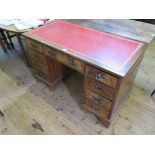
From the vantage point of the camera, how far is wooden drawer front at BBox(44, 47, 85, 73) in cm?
121

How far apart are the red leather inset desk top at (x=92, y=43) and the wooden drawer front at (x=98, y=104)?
374 millimetres

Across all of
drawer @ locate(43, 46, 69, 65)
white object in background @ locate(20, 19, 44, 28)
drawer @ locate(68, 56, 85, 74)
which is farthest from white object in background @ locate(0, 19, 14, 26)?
drawer @ locate(68, 56, 85, 74)

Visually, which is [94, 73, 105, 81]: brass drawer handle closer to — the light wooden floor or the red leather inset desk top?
the red leather inset desk top

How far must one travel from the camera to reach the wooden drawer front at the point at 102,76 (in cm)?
106

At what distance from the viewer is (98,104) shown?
4.50 ft

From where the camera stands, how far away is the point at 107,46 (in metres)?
1.24

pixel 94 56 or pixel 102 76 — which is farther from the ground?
pixel 94 56

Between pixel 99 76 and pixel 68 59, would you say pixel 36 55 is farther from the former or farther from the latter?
pixel 99 76

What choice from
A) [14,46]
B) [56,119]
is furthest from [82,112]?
[14,46]

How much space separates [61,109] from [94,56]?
0.84 metres

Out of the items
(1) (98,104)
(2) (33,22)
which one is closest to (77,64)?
(1) (98,104)

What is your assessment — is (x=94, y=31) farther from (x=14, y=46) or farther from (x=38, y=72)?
(x=14, y=46)

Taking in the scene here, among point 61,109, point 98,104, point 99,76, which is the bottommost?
point 61,109

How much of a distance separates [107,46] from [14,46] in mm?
2280
